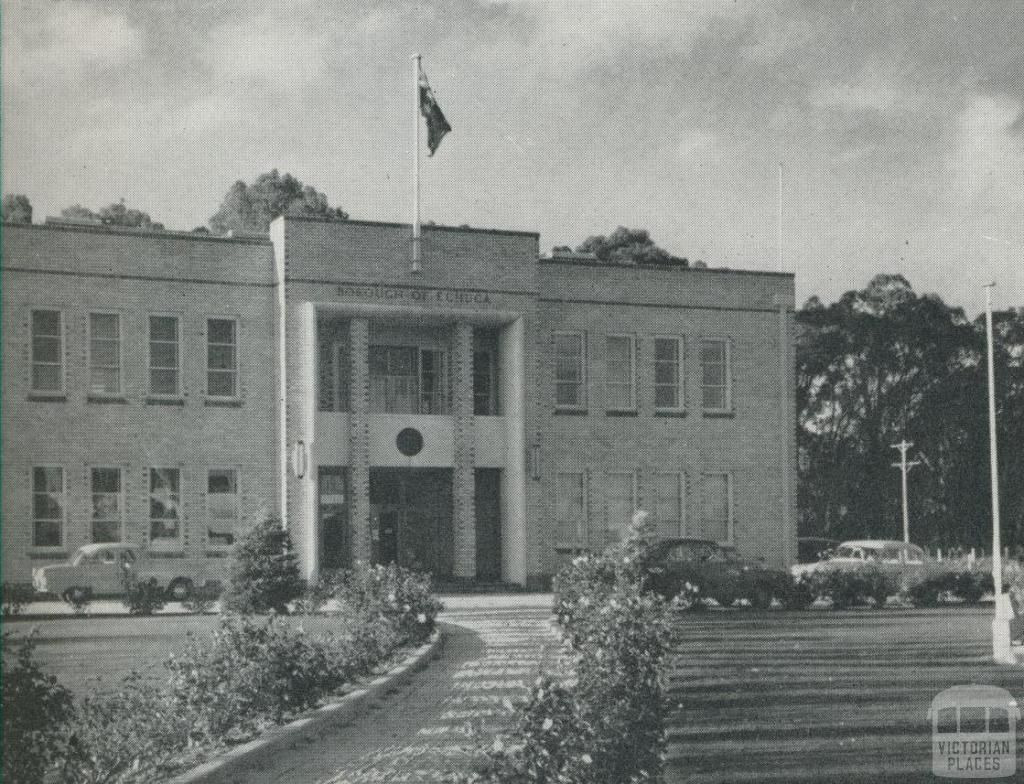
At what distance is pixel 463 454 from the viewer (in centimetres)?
3416

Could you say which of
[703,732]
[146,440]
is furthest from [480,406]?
[703,732]

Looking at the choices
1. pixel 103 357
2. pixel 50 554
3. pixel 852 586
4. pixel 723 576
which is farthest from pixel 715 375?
pixel 50 554

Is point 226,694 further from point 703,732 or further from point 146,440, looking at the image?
point 146,440

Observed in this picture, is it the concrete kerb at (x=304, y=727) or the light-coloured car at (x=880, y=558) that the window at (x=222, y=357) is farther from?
the light-coloured car at (x=880, y=558)

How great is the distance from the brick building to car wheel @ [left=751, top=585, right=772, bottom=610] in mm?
6013

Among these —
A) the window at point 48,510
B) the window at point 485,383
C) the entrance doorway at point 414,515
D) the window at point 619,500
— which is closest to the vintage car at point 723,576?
the window at point 619,500

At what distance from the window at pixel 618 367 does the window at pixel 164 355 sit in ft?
39.4

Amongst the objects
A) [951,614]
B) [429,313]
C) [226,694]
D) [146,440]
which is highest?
[429,313]

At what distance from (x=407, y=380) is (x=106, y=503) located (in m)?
10.4

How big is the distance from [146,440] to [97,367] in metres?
4.01

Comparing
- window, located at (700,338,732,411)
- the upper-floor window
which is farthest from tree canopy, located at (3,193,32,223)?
window, located at (700,338,732,411)

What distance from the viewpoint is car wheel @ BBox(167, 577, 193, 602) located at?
26097 mm

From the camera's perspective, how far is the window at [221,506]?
1167 inches

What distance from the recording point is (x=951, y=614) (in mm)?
27531
